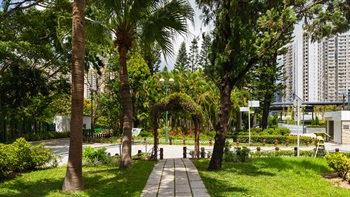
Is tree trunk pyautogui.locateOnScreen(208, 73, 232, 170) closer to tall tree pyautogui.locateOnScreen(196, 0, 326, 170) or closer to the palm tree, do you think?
tall tree pyautogui.locateOnScreen(196, 0, 326, 170)

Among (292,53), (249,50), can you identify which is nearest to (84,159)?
(249,50)

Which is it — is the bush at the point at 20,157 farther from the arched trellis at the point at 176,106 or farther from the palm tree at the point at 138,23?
the arched trellis at the point at 176,106

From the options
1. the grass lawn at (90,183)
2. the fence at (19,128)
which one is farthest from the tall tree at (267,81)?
the grass lawn at (90,183)

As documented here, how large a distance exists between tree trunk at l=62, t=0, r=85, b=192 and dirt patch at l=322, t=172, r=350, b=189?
6.83 metres

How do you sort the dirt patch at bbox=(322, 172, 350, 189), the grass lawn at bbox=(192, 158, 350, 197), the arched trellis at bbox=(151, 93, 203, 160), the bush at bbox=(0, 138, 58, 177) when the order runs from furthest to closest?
the arched trellis at bbox=(151, 93, 203, 160), the bush at bbox=(0, 138, 58, 177), the dirt patch at bbox=(322, 172, 350, 189), the grass lawn at bbox=(192, 158, 350, 197)

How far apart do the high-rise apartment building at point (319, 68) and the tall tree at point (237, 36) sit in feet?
111

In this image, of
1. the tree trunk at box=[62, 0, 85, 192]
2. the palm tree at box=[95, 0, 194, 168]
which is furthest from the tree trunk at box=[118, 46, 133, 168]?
the tree trunk at box=[62, 0, 85, 192]

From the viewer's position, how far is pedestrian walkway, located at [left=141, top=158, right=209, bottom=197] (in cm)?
699

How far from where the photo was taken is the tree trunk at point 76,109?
23.2 ft

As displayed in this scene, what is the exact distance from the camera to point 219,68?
419 inches

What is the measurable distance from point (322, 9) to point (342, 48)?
45.5 m

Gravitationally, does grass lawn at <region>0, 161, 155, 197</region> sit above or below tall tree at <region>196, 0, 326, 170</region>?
below

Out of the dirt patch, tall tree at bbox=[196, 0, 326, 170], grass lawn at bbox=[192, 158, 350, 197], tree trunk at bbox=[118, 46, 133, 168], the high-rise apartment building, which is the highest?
the high-rise apartment building

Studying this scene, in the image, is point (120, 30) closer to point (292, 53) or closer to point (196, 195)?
point (196, 195)
